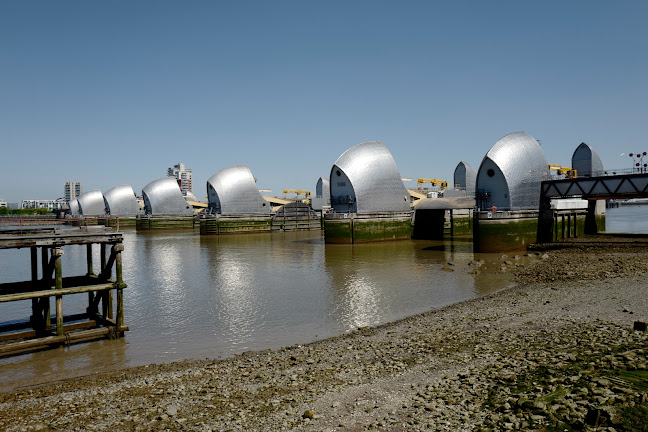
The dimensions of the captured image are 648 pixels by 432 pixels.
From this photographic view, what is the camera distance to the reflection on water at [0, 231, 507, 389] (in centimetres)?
1180

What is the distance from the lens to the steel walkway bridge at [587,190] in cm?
3219

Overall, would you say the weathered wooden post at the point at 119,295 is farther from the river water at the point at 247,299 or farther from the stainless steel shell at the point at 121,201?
the stainless steel shell at the point at 121,201

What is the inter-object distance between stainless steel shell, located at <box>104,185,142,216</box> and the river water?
53007 millimetres

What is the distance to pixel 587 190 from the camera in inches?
1356

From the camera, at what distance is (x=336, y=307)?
1680cm

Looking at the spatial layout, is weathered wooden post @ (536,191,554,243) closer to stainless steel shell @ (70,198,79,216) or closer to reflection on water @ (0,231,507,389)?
reflection on water @ (0,231,507,389)

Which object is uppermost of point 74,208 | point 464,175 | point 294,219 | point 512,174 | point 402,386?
point 464,175

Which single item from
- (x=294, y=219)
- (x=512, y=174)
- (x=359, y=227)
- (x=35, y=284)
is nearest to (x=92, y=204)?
(x=294, y=219)

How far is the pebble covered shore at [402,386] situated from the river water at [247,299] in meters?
1.56

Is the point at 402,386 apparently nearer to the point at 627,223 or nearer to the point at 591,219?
the point at 591,219

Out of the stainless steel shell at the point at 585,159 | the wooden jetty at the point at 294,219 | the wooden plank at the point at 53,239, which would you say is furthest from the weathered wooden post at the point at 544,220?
the wooden jetty at the point at 294,219

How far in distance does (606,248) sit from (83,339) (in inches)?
1219

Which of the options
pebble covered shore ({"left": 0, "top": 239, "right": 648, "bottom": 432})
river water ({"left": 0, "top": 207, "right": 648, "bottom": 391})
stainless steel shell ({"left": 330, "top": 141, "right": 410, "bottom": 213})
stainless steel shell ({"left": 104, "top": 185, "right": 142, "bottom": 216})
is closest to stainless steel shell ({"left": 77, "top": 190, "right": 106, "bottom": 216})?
stainless steel shell ({"left": 104, "top": 185, "right": 142, "bottom": 216})

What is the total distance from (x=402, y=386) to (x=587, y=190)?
108 ft
